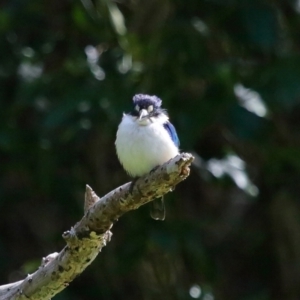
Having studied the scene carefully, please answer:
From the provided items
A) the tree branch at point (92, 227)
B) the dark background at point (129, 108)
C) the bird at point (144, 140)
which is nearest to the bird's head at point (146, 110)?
the bird at point (144, 140)

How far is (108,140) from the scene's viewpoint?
6.12 metres

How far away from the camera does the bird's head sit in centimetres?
391

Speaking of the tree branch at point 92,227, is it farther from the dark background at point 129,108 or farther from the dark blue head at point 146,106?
the dark background at point 129,108

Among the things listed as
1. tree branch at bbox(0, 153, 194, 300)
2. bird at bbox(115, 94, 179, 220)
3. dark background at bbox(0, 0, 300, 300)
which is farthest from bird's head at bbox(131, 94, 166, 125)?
dark background at bbox(0, 0, 300, 300)

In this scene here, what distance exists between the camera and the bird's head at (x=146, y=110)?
12.8 feet

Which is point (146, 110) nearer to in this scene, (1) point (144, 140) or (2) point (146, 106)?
(2) point (146, 106)

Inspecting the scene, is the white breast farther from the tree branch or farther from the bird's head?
the tree branch

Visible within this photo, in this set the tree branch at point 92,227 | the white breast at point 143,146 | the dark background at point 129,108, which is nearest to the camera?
the tree branch at point 92,227

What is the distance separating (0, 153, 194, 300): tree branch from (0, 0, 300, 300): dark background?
1313 millimetres

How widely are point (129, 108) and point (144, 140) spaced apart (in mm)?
955

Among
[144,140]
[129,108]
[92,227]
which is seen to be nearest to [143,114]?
[144,140]

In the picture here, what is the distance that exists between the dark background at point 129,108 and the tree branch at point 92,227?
1.31 m

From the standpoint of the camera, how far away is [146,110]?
13.2 ft

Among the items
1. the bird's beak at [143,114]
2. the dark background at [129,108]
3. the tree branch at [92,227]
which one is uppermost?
the dark background at [129,108]
